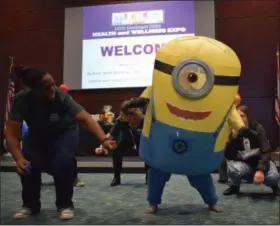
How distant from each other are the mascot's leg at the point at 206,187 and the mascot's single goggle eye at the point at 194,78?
18.3 inches

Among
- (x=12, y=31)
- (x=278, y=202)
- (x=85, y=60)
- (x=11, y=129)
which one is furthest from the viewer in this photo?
(x=85, y=60)

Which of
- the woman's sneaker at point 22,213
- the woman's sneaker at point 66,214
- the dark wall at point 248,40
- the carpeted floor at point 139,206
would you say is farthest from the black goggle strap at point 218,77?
the dark wall at point 248,40

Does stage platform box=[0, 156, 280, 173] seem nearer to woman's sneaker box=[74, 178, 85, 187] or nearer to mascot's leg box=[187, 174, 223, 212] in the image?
woman's sneaker box=[74, 178, 85, 187]

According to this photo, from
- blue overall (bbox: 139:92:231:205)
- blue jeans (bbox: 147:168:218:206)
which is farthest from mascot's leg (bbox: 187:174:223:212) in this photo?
blue overall (bbox: 139:92:231:205)

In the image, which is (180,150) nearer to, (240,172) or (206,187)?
(206,187)

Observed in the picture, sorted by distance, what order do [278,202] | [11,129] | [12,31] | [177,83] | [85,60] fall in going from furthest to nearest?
[85,60]
[12,31]
[278,202]
[11,129]
[177,83]

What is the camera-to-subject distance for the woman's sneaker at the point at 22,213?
4.92ft

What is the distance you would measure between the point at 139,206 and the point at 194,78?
0.79 m

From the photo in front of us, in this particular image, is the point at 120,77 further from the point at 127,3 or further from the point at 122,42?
the point at 127,3

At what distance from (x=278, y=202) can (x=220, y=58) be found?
0.97 meters

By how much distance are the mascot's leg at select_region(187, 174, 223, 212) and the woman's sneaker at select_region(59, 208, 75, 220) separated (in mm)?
478

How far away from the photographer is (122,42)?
12.3 feet

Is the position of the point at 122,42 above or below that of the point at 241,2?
below

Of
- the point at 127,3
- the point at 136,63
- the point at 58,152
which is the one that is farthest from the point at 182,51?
the point at 127,3
